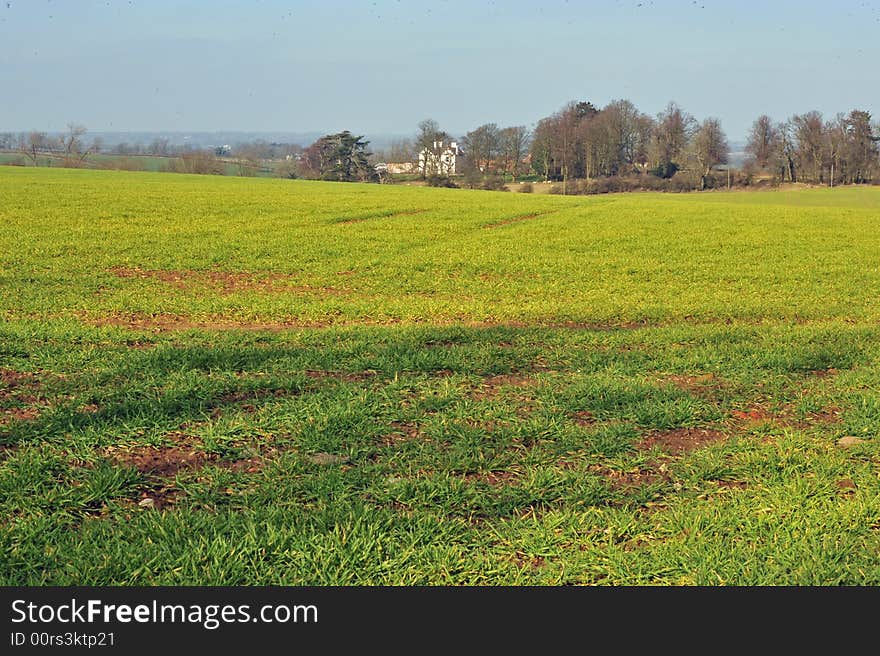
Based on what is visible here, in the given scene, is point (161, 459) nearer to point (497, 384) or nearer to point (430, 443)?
point (430, 443)

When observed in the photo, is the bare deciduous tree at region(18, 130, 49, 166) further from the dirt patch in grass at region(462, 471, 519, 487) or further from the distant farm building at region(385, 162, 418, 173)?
the dirt patch in grass at region(462, 471, 519, 487)

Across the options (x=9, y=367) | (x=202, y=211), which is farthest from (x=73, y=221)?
(x=9, y=367)

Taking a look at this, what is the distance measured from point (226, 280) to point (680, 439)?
1150 centimetres

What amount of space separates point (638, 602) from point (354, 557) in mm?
1189

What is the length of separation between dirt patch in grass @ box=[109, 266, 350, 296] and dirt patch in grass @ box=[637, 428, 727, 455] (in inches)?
362

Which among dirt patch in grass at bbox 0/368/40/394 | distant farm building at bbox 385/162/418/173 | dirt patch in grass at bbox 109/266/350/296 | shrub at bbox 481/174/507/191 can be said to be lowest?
dirt patch in grass at bbox 0/368/40/394

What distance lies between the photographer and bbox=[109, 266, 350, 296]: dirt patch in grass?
45.6ft

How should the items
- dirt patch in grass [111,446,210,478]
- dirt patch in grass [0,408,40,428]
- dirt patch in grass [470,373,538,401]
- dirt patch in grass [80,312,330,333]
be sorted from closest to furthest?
dirt patch in grass [111,446,210,478] → dirt patch in grass [0,408,40,428] → dirt patch in grass [470,373,538,401] → dirt patch in grass [80,312,330,333]

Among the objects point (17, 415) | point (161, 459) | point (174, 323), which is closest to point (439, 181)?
point (174, 323)

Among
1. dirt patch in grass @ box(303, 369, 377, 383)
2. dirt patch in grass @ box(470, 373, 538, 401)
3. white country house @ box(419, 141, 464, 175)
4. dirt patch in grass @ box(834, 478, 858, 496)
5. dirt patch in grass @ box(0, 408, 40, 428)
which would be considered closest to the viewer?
dirt patch in grass @ box(834, 478, 858, 496)

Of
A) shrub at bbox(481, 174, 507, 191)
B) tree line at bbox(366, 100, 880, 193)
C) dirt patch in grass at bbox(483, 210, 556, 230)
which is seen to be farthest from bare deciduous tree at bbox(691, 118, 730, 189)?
dirt patch in grass at bbox(483, 210, 556, 230)

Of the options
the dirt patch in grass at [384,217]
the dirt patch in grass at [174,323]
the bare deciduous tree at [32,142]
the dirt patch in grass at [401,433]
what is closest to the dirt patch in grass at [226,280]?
the dirt patch in grass at [174,323]

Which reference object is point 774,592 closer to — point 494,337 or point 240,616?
point 240,616

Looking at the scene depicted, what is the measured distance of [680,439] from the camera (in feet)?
16.5
